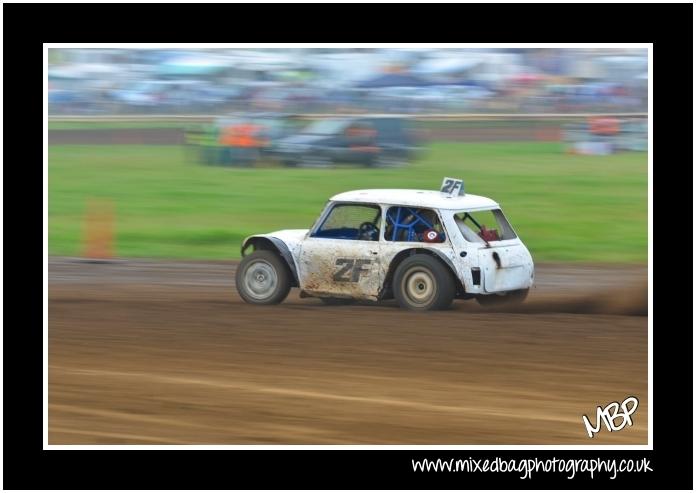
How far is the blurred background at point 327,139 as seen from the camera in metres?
20.7

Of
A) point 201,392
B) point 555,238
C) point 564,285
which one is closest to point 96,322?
point 201,392

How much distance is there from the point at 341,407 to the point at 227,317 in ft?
11.9

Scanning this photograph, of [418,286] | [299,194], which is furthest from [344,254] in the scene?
[299,194]

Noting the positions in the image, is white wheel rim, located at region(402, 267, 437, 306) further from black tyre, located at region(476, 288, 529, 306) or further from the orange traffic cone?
the orange traffic cone

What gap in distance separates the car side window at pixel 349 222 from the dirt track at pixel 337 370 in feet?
2.94

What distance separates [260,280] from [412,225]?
78.1 inches

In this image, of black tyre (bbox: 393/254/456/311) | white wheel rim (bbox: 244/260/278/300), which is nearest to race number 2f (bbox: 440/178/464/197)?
black tyre (bbox: 393/254/456/311)

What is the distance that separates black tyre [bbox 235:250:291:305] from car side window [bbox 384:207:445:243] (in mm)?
1343

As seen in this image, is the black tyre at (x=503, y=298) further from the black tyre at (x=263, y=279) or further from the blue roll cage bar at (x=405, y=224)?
the black tyre at (x=263, y=279)

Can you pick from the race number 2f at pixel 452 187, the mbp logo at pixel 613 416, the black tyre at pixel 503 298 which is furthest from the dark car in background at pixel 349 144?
the mbp logo at pixel 613 416

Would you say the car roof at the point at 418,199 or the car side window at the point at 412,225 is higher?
the car roof at the point at 418,199

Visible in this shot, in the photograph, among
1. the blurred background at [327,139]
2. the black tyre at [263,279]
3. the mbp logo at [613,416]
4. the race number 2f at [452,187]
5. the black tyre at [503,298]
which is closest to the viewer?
the mbp logo at [613,416]

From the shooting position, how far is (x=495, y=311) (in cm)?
1250

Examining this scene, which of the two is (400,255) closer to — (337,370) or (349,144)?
(337,370)
